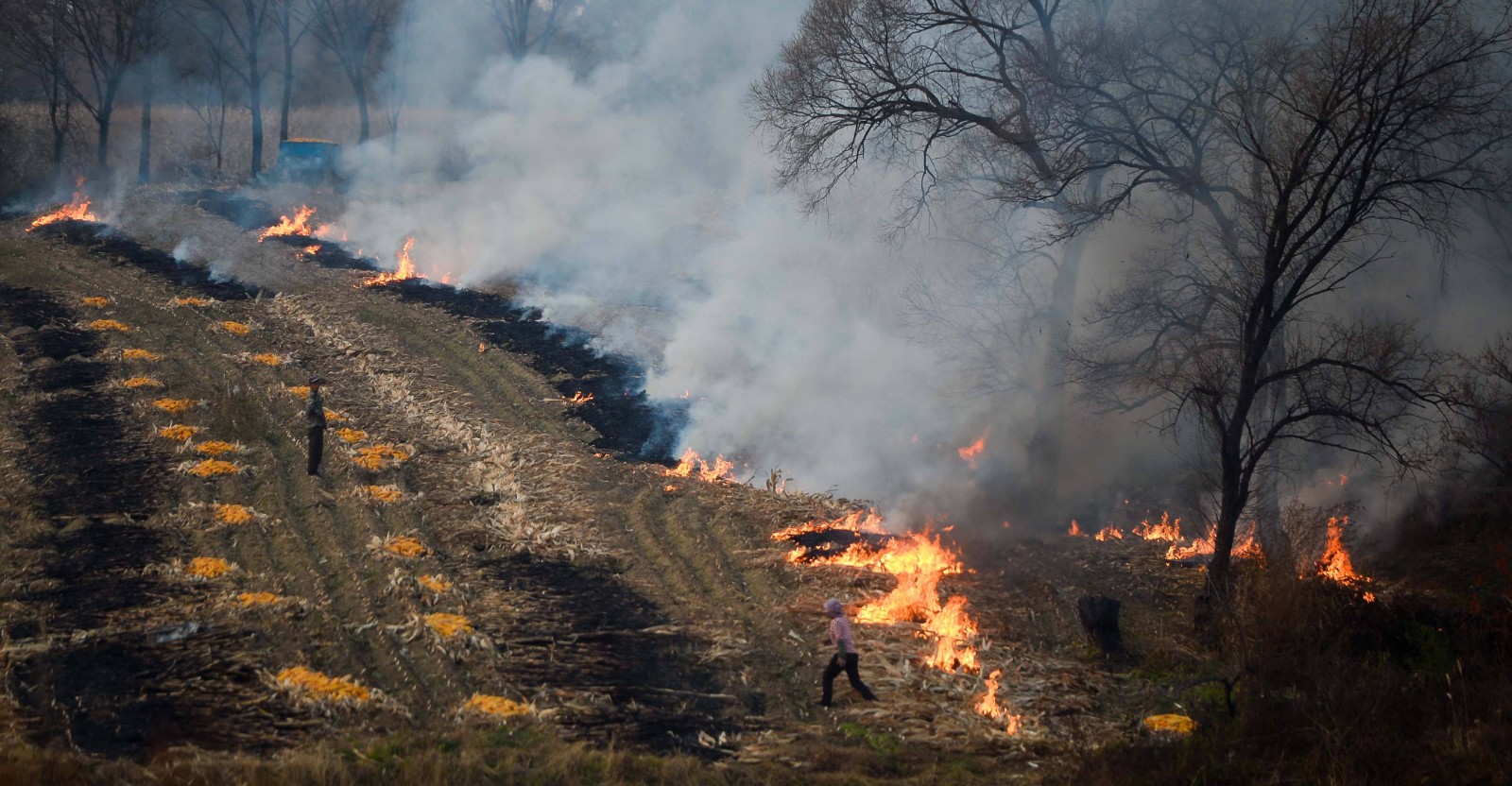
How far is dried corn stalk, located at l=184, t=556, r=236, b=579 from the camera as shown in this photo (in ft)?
35.2

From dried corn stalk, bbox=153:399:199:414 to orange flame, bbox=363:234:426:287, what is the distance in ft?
26.0

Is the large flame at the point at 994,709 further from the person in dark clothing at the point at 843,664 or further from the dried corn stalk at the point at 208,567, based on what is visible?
the dried corn stalk at the point at 208,567

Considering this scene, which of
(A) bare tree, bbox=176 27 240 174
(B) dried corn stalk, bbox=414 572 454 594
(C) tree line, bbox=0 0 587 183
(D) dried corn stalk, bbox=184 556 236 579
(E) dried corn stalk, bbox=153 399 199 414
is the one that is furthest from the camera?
(A) bare tree, bbox=176 27 240 174

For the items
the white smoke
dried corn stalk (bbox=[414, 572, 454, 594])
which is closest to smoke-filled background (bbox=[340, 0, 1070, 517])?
the white smoke

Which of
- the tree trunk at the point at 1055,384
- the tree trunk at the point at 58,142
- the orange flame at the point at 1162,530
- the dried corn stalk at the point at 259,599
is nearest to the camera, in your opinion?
the dried corn stalk at the point at 259,599

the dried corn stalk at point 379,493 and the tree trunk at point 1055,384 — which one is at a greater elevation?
the tree trunk at point 1055,384

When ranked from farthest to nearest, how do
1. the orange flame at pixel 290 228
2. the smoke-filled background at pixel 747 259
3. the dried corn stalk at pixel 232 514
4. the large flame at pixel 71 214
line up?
the orange flame at pixel 290 228 → the large flame at pixel 71 214 → the smoke-filled background at pixel 747 259 → the dried corn stalk at pixel 232 514

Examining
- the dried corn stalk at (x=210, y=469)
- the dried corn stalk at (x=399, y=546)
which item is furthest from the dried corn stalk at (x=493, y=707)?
the dried corn stalk at (x=210, y=469)

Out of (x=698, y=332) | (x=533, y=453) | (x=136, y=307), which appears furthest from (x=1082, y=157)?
(x=136, y=307)

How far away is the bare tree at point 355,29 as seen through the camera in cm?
3709

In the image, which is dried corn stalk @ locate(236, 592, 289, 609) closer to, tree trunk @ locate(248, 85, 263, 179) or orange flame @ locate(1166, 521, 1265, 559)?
orange flame @ locate(1166, 521, 1265, 559)

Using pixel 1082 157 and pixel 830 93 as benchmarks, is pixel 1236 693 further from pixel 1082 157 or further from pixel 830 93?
pixel 830 93

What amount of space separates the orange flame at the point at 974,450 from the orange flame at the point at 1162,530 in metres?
2.64

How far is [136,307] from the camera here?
20.1 metres
